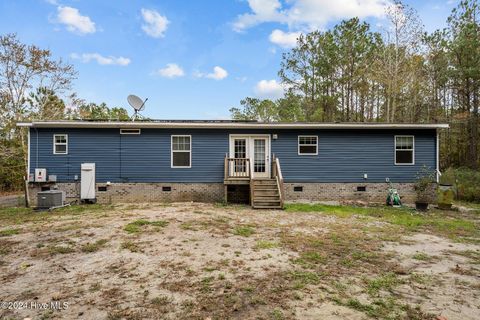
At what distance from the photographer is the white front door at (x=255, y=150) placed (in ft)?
37.3

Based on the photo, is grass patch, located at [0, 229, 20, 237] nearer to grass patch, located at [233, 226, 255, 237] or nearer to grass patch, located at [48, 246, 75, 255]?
grass patch, located at [48, 246, 75, 255]

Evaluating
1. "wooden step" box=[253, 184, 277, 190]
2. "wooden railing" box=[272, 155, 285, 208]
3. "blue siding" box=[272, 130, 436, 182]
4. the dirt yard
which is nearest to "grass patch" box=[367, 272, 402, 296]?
the dirt yard

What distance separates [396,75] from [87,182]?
20.0m

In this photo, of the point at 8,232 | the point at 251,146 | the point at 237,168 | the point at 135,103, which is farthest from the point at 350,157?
the point at 8,232

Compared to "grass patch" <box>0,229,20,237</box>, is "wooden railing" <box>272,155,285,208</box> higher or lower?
higher

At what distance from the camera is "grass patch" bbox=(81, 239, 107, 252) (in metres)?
4.87

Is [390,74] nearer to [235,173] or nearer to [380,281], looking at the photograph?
[235,173]

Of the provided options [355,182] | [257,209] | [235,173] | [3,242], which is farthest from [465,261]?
[3,242]

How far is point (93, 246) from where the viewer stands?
5.02m

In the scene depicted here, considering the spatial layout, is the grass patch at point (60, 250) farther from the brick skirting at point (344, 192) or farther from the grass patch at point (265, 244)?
the brick skirting at point (344, 192)

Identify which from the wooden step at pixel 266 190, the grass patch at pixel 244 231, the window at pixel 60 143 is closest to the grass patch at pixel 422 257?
the grass patch at pixel 244 231

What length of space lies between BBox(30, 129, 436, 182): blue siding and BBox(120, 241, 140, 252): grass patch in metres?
5.96

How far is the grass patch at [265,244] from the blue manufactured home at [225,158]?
5.06 metres

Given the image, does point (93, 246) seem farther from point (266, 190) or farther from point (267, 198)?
point (266, 190)
